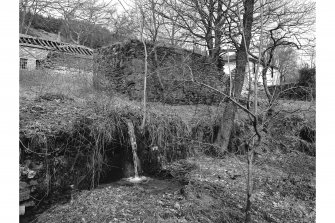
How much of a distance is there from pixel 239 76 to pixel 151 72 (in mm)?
3194

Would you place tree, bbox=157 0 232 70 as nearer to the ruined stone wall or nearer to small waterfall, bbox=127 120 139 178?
the ruined stone wall

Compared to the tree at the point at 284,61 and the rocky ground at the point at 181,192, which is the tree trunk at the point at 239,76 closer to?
the rocky ground at the point at 181,192

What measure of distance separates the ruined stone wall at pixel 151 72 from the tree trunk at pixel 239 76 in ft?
5.93

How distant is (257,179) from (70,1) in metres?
5.64

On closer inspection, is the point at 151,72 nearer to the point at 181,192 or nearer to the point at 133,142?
the point at 133,142

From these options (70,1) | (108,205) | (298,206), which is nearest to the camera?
(108,205)

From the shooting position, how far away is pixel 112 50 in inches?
321

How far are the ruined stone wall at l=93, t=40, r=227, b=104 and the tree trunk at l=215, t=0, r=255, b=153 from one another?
1.81 m

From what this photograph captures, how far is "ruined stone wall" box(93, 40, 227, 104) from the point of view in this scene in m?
7.39

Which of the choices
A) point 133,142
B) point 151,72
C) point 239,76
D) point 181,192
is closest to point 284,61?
point 239,76

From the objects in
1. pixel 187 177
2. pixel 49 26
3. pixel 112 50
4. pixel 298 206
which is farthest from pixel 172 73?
pixel 49 26

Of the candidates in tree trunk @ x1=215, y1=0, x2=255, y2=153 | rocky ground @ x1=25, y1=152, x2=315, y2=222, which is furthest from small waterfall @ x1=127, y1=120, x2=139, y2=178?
tree trunk @ x1=215, y1=0, x2=255, y2=153

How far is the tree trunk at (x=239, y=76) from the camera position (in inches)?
199

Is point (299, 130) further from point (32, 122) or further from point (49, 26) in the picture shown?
point (49, 26)
